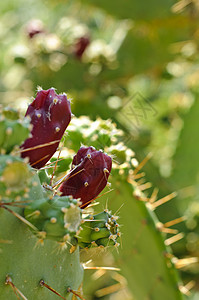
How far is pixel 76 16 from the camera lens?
145 inches

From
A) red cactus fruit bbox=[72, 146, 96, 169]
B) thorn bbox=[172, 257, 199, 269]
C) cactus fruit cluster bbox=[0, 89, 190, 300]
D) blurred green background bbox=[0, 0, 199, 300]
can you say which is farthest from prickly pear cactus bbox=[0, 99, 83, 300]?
blurred green background bbox=[0, 0, 199, 300]

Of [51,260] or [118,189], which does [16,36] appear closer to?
[118,189]

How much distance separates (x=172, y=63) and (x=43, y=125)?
7.72 ft

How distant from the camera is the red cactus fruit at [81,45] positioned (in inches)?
109

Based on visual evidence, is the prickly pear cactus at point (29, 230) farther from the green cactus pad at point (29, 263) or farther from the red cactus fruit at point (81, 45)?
the red cactus fruit at point (81, 45)

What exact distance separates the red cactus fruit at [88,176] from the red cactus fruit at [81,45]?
195cm

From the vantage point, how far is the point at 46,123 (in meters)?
0.85

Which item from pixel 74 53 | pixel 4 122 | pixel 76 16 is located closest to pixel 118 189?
pixel 4 122

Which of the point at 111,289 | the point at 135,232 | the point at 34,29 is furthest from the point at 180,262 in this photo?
the point at 34,29

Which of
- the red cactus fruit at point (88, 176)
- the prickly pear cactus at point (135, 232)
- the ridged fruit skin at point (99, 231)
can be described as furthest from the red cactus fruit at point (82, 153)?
the prickly pear cactus at point (135, 232)

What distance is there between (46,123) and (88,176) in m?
0.13

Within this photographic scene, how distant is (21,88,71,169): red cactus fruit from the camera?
84 centimetres

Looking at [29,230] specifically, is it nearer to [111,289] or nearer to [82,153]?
[82,153]

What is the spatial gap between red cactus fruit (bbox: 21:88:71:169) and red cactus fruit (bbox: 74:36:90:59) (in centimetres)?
197
